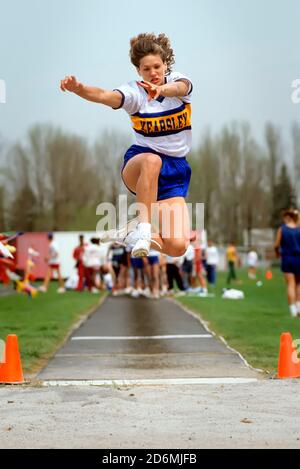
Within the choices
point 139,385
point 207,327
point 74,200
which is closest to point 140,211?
point 139,385

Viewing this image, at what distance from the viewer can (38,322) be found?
47.1 feet

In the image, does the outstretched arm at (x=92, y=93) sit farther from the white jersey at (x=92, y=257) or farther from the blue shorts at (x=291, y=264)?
the white jersey at (x=92, y=257)

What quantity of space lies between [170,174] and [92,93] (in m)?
1.45

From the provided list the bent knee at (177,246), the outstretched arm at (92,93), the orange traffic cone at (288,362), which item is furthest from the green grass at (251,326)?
the outstretched arm at (92,93)

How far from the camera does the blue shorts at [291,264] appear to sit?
14258mm

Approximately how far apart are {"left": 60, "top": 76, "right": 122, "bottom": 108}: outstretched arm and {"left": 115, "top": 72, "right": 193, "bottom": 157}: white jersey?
16 centimetres

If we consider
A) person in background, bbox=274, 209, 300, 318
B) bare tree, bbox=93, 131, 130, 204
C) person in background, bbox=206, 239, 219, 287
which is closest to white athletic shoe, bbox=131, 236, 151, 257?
bare tree, bbox=93, 131, 130, 204

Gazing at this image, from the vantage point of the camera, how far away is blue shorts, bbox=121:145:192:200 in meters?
6.81

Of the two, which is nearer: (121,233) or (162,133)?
(162,133)

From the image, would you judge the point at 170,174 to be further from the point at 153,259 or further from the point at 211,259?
the point at 211,259

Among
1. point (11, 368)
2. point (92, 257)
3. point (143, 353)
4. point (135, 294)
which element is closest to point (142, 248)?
point (11, 368)

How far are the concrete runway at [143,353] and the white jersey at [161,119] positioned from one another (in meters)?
2.60

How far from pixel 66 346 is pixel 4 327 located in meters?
2.77
